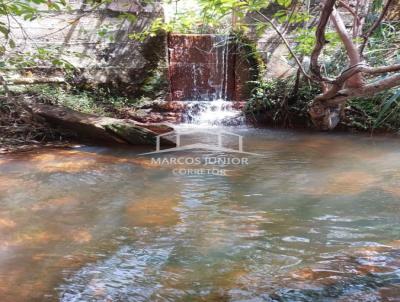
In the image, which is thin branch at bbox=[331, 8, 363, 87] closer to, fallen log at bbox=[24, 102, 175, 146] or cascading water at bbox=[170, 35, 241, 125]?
fallen log at bbox=[24, 102, 175, 146]

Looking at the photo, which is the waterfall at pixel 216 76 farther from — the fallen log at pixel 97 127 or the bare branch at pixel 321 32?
the bare branch at pixel 321 32

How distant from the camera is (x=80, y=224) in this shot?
2.21 m

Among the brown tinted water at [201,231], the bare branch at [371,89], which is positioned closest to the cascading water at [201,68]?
the brown tinted water at [201,231]

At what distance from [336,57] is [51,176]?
426 centimetres

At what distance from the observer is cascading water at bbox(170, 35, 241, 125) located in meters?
6.81

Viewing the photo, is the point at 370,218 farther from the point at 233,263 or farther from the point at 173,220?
the point at 173,220

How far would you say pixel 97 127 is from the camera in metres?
4.32

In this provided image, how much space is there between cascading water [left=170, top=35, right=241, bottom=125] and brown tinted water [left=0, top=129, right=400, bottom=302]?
11.1 feet

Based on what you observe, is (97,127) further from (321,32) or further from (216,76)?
(216,76)

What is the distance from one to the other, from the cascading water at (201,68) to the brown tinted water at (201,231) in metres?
3.37

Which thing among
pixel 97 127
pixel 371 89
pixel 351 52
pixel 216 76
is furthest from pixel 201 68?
pixel 371 89

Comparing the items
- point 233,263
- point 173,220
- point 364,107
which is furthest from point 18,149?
point 364,107

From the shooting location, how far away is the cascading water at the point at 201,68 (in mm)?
6809

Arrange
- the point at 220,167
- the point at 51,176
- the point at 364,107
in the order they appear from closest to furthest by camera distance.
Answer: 1. the point at 51,176
2. the point at 220,167
3. the point at 364,107
